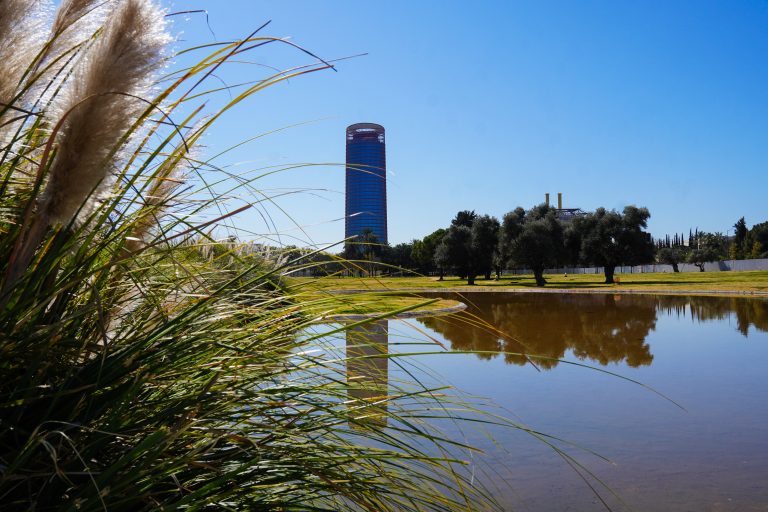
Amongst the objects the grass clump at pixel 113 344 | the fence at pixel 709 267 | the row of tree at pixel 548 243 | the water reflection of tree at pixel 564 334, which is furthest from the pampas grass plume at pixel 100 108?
the fence at pixel 709 267

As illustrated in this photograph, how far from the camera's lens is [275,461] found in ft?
3.89

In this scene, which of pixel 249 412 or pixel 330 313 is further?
pixel 330 313

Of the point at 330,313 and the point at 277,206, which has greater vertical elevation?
the point at 277,206

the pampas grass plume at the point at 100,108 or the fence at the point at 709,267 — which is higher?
the pampas grass plume at the point at 100,108

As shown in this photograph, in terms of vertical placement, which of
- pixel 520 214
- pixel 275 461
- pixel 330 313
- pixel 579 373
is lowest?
pixel 579 373

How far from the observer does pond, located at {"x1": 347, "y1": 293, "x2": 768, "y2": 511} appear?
10.7ft

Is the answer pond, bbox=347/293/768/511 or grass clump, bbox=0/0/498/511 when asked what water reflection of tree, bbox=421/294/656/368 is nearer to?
pond, bbox=347/293/768/511

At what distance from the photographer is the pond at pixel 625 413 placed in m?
3.26

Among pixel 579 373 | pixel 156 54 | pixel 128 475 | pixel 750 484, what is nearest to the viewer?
pixel 128 475

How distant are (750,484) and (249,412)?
11.6ft

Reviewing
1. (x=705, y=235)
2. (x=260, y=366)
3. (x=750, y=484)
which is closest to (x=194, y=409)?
(x=260, y=366)

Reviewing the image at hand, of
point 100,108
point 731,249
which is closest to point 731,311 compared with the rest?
point 100,108

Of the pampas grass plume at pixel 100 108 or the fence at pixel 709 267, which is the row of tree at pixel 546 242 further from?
the pampas grass plume at pixel 100 108

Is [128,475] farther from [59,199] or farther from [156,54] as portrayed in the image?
[156,54]
